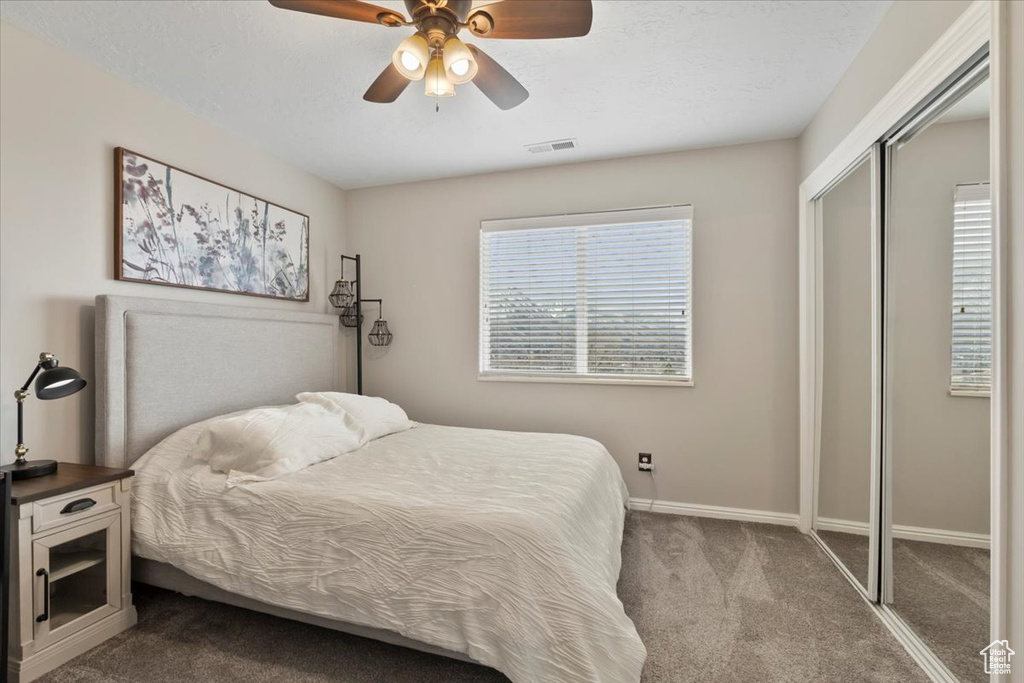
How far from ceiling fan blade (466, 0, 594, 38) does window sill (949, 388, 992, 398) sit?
171 cm

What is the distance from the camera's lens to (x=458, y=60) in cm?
165

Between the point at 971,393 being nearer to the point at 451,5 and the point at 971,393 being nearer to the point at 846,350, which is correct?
the point at 846,350

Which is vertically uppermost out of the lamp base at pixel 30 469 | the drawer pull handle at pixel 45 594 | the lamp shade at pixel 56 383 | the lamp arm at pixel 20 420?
the lamp shade at pixel 56 383

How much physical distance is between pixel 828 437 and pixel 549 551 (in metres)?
2.07

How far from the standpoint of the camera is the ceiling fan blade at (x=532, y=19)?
59.5 inches

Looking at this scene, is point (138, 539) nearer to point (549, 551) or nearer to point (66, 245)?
point (66, 245)

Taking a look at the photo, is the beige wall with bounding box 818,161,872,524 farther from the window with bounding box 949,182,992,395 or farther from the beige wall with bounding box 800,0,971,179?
the window with bounding box 949,182,992,395

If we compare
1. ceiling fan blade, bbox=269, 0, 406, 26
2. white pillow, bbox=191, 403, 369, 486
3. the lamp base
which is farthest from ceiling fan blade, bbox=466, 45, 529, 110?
the lamp base

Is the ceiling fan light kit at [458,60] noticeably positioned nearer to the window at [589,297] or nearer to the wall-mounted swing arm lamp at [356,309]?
the window at [589,297]

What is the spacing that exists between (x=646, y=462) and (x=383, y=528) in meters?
2.18

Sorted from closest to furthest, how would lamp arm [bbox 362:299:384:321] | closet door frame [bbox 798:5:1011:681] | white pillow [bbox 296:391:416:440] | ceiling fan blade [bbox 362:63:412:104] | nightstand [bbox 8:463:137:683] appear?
closet door frame [bbox 798:5:1011:681] → nightstand [bbox 8:463:137:683] → ceiling fan blade [bbox 362:63:412:104] → white pillow [bbox 296:391:416:440] → lamp arm [bbox 362:299:384:321]

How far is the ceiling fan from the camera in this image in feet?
5.07

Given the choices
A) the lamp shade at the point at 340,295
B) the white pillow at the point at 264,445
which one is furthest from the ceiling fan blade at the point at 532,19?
the lamp shade at the point at 340,295

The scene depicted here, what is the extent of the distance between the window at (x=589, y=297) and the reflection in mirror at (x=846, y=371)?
82cm
